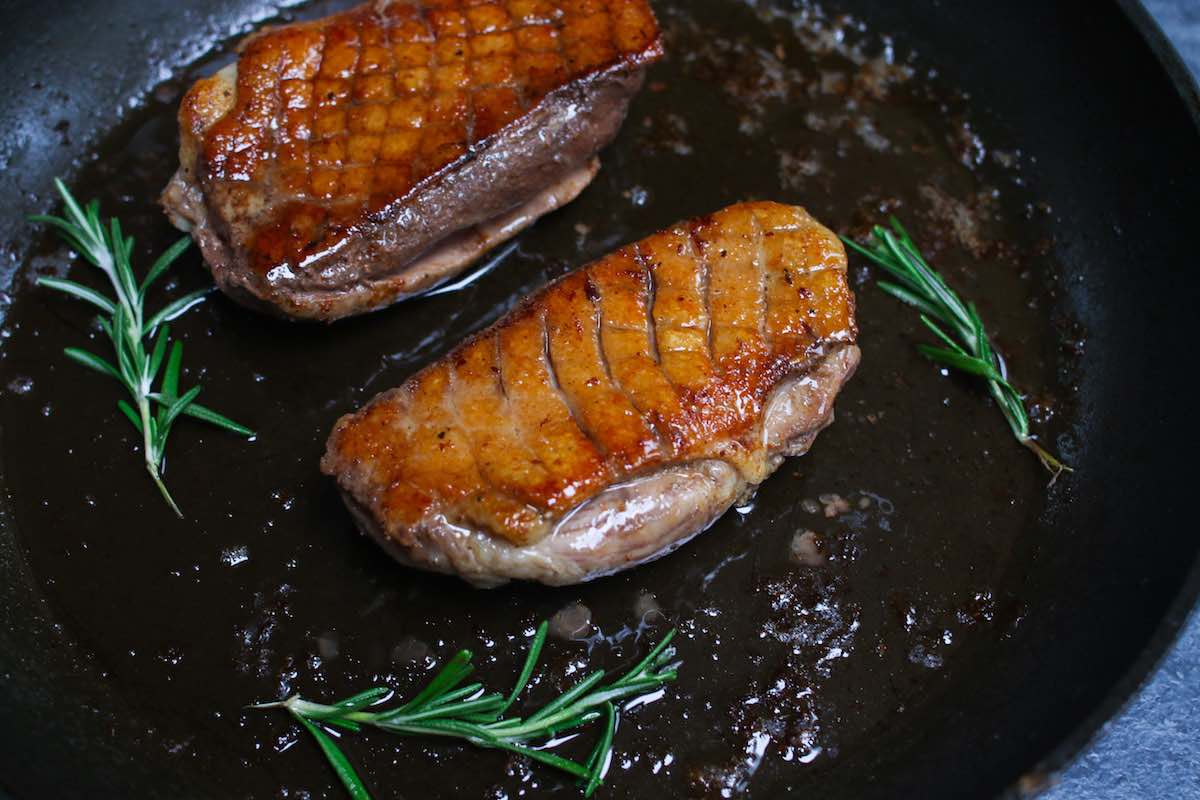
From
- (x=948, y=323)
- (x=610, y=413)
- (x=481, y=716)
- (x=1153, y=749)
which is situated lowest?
(x=1153, y=749)

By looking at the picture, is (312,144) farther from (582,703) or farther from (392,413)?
(582,703)

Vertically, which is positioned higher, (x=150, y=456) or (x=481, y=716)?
(x=150, y=456)

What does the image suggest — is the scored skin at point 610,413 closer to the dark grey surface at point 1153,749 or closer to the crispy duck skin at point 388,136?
the crispy duck skin at point 388,136

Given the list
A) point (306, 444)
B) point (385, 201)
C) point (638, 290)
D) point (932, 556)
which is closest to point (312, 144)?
point (385, 201)

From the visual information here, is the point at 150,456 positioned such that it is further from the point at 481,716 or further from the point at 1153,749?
the point at 1153,749

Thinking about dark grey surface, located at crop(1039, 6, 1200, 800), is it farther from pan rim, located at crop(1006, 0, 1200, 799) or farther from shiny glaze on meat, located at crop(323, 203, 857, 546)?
shiny glaze on meat, located at crop(323, 203, 857, 546)

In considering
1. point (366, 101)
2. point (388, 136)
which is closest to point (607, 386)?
point (388, 136)

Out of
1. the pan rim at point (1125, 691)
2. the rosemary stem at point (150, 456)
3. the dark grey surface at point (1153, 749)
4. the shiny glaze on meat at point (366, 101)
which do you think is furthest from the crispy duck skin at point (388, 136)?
the dark grey surface at point (1153, 749)
